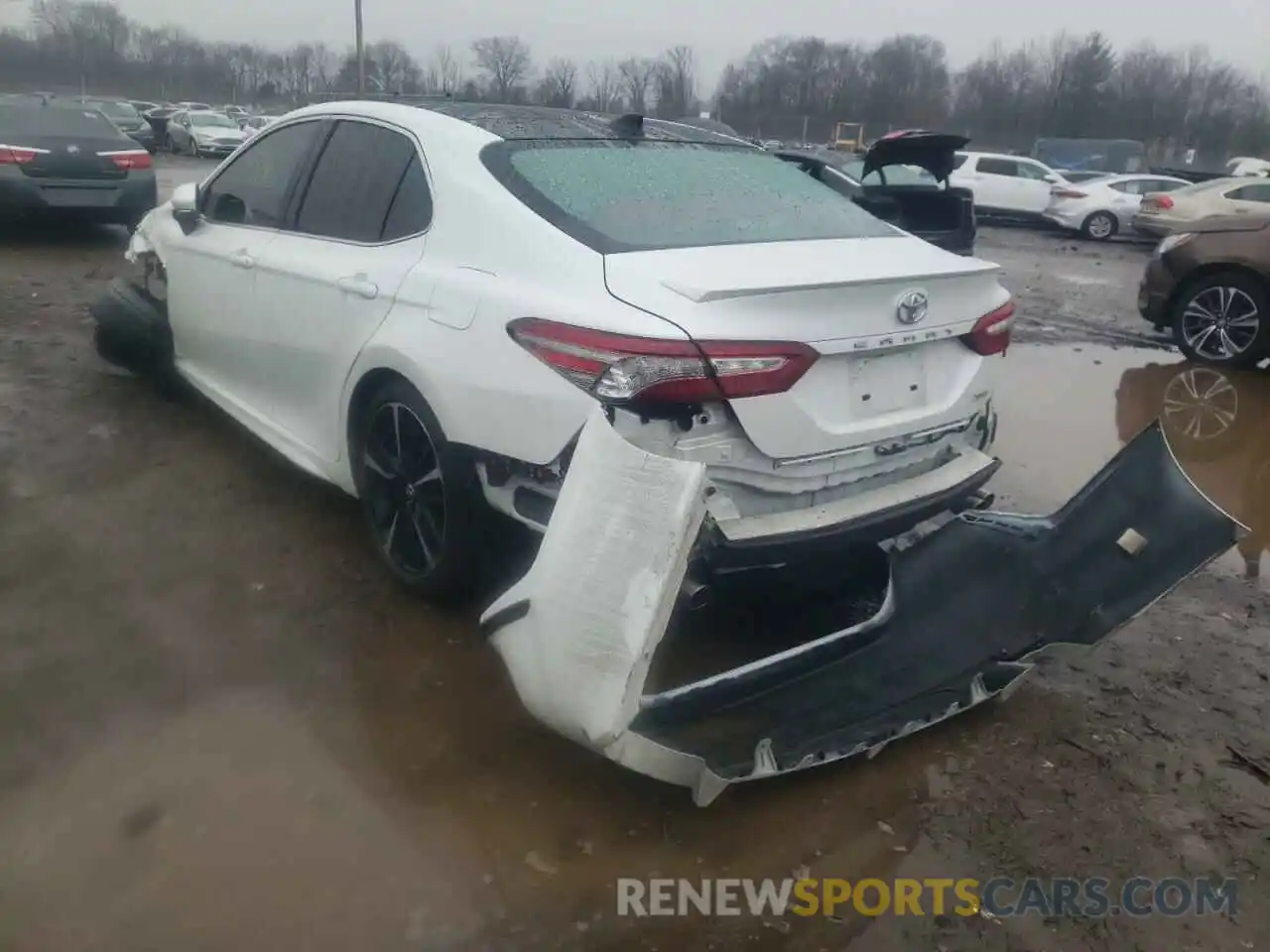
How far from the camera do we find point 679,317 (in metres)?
2.68

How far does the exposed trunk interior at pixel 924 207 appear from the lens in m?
6.78

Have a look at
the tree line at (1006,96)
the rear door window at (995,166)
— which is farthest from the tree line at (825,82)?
the rear door window at (995,166)

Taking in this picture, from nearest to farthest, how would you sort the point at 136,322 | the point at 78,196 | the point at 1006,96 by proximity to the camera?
the point at 136,322, the point at 78,196, the point at 1006,96

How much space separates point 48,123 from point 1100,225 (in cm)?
1786

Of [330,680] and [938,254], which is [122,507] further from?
[938,254]

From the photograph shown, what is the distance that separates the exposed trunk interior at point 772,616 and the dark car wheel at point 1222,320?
234 inches

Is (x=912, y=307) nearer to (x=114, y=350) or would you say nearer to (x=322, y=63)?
(x=114, y=350)

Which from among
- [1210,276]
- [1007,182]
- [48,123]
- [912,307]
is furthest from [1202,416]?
[1007,182]

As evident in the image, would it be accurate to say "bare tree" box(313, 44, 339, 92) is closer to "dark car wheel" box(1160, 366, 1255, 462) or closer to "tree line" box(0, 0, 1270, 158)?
"tree line" box(0, 0, 1270, 158)

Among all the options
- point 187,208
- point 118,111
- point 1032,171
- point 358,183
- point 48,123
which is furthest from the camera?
point 118,111

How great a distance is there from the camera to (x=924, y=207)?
6906 mm

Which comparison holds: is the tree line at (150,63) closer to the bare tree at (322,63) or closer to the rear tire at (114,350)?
the bare tree at (322,63)

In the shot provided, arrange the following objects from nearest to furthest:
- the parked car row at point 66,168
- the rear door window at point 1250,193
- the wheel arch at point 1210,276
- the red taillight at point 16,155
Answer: the wheel arch at point 1210,276, the red taillight at point 16,155, the parked car row at point 66,168, the rear door window at point 1250,193

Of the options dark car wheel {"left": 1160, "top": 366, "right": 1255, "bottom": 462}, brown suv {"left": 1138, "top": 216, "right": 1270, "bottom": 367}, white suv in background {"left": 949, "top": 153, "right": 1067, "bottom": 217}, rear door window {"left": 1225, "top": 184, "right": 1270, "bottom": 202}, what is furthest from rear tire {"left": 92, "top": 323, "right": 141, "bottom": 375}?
white suv in background {"left": 949, "top": 153, "right": 1067, "bottom": 217}
